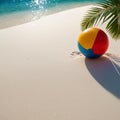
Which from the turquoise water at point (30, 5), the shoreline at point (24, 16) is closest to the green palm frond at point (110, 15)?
the shoreline at point (24, 16)

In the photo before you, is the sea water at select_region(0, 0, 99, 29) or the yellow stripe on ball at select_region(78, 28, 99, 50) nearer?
the yellow stripe on ball at select_region(78, 28, 99, 50)

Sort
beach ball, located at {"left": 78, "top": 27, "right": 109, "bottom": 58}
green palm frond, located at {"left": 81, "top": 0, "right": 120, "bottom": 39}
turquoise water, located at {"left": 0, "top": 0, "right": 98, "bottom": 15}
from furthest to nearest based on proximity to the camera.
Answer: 1. turquoise water, located at {"left": 0, "top": 0, "right": 98, "bottom": 15}
2. beach ball, located at {"left": 78, "top": 27, "right": 109, "bottom": 58}
3. green palm frond, located at {"left": 81, "top": 0, "right": 120, "bottom": 39}

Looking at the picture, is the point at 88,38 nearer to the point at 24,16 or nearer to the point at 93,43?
the point at 93,43

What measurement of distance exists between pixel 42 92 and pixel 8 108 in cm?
55

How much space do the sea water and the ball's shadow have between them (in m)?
4.81

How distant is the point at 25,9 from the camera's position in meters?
11.3

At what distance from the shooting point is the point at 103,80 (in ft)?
13.4

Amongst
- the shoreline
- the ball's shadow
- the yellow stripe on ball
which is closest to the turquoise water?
the shoreline

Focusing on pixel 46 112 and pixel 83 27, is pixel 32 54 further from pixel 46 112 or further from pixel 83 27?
pixel 46 112

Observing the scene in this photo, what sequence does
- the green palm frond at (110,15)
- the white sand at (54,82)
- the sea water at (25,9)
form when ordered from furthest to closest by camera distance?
the sea water at (25,9), the green palm frond at (110,15), the white sand at (54,82)

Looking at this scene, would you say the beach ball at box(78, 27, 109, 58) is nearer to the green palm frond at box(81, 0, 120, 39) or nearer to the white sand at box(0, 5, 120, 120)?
the white sand at box(0, 5, 120, 120)

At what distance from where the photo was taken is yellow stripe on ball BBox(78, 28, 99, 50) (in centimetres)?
466

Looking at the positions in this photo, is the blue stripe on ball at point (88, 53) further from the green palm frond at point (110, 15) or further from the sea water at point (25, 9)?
the sea water at point (25, 9)

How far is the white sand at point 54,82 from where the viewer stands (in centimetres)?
340
